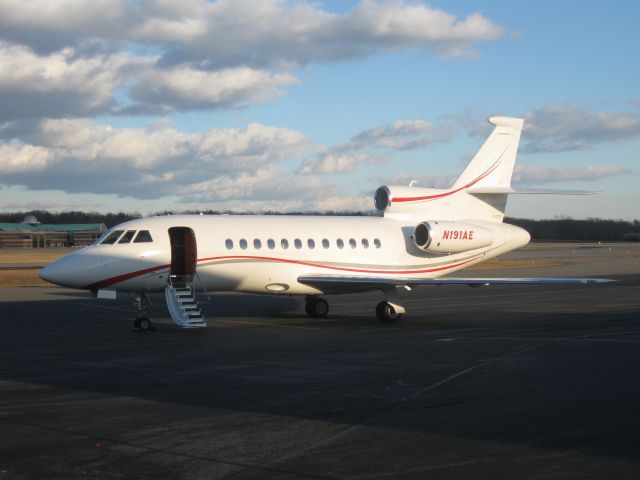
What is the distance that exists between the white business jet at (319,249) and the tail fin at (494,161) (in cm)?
3

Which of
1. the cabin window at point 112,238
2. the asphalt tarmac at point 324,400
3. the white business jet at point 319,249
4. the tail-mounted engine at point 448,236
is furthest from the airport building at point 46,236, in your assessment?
the asphalt tarmac at point 324,400

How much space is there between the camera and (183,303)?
69.3 ft

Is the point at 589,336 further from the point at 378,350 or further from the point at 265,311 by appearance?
the point at 265,311

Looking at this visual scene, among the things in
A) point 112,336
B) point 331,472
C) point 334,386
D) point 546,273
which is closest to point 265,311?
point 112,336

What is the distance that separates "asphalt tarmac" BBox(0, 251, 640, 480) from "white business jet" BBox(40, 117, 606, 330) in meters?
1.24

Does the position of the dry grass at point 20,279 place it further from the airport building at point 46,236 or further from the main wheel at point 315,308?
the airport building at point 46,236

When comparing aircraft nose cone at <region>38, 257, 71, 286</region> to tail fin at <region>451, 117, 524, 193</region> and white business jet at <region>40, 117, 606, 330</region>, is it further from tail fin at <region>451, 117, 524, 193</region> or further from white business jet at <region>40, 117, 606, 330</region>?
tail fin at <region>451, 117, 524, 193</region>

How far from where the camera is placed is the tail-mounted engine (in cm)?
2514

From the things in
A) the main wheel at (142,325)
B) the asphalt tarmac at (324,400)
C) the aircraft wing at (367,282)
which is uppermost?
the aircraft wing at (367,282)

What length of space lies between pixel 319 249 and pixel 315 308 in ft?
6.49

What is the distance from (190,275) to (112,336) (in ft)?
9.96

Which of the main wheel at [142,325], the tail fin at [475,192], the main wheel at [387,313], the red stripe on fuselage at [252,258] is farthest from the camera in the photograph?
the tail fin at [475,192]

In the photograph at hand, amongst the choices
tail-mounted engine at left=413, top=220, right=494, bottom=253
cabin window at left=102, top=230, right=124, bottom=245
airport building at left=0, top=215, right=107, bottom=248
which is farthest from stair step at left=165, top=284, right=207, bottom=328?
airport building at left=0, top=215, right=107, bottom=248

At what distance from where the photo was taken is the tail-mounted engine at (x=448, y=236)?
25.1 metres
